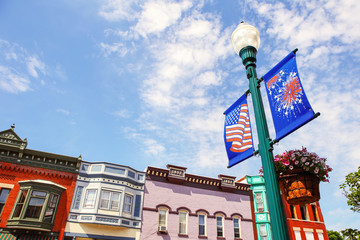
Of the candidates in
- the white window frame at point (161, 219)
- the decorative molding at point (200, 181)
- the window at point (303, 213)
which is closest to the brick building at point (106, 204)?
the decorative molding at point (200, 181)

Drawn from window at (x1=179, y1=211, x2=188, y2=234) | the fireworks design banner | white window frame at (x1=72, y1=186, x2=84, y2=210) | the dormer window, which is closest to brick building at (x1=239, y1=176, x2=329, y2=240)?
the dormer window

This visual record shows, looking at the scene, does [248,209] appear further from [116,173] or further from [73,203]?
[73,203]

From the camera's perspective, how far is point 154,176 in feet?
77.4

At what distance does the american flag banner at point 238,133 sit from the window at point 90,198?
55.5 ft

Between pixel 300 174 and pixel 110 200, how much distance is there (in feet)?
58.8

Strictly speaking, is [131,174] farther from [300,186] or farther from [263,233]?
[300,186]

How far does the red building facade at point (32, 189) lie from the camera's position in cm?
1781

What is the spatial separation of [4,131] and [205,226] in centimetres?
1905

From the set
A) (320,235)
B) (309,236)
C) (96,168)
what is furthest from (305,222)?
(96,168)

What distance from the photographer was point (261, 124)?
205 inches

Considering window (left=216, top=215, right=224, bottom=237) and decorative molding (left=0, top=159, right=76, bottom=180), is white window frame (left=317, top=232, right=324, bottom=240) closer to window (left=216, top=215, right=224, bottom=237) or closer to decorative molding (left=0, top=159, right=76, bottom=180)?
window (left=216, top=215, right=224, bottom=237)

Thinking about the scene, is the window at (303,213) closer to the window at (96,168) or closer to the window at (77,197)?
the window at (96,168)

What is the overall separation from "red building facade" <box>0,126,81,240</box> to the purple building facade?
666 centimetres

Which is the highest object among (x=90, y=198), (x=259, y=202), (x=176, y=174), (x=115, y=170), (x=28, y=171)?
(x=176, y=174)
